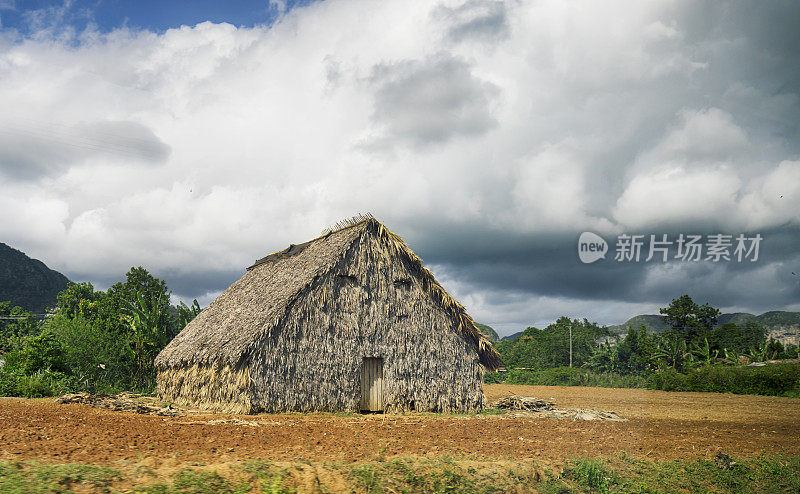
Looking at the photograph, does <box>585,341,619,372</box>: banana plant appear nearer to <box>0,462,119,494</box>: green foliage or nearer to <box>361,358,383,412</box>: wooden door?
<box>361,358,383,412</box>: wooden door

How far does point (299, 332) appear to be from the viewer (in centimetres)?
1506

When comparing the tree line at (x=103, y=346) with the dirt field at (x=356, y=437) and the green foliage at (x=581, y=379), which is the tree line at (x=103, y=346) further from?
the green foliage at (x=581, y=379)

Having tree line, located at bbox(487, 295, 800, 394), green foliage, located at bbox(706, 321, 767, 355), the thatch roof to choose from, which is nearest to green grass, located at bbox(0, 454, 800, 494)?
the thatch roof

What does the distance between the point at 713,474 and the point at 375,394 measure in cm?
951

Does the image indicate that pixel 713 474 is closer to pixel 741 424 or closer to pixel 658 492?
pixel 658 492

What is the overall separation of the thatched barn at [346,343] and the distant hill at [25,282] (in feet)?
185

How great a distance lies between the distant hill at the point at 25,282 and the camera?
62375 mm

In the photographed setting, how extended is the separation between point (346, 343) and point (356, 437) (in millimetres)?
5814

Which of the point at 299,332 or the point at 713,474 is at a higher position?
the point at 299,332

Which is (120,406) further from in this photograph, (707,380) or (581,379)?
(581,379)

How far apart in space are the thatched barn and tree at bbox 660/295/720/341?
26.2 metres

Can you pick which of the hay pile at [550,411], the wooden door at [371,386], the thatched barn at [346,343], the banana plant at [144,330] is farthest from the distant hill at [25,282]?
the hay pile at [550,411]

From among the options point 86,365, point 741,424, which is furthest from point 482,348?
point 86,365

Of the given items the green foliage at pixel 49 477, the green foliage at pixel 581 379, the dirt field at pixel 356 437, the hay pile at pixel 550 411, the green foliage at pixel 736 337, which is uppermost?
the green foliage at pixel 736 337
